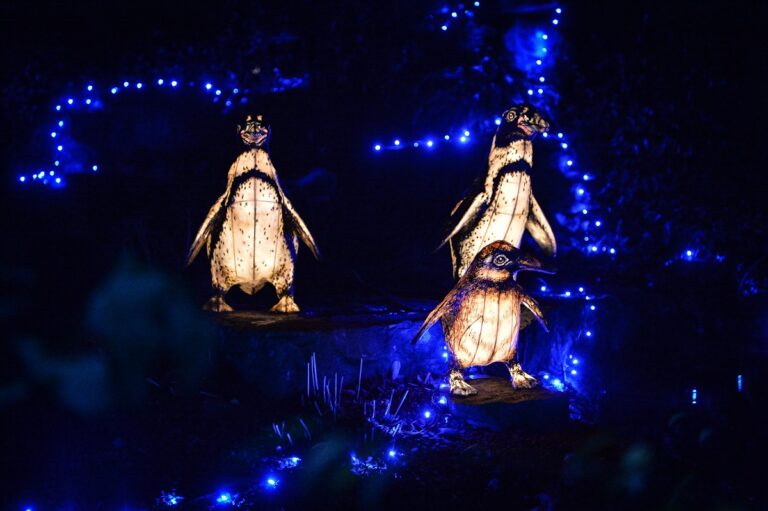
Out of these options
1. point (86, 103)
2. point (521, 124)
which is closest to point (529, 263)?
point (521, 124)

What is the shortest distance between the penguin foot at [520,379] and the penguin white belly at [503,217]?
83 cm

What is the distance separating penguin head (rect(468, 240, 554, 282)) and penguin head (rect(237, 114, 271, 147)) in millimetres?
1950

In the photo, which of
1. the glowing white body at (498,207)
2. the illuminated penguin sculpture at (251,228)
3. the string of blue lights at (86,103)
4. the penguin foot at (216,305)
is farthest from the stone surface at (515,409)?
the string of blue lights at (86,103)

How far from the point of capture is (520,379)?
4.17 metres

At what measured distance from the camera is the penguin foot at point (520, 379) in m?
4.15

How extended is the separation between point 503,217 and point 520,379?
1.20m

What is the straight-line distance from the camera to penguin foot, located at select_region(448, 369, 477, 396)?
4.06 m

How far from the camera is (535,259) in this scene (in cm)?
400

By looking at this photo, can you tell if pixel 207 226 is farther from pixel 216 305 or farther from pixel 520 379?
pixel 520 379

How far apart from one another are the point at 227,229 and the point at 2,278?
2628 millimetres

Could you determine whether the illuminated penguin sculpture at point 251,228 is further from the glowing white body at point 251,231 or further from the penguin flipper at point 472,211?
the penguin flipper at point 472,211

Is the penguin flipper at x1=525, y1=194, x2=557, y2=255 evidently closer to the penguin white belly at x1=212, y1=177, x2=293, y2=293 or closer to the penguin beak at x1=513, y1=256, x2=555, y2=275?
the penguin beak at x1=513, y1=256, x2=555, y2=275

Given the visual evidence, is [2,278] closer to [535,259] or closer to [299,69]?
[299,69]

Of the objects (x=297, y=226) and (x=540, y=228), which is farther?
(x=297, y=226)
